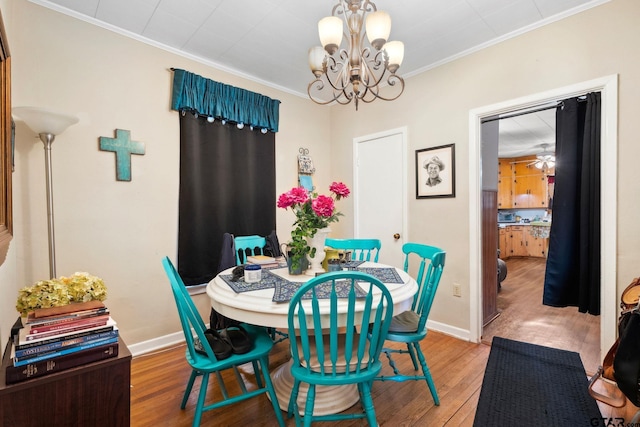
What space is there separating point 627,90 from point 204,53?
10.4 ft

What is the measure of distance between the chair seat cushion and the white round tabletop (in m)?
0.24

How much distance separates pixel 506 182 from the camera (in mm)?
7527

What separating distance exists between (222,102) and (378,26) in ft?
5.68

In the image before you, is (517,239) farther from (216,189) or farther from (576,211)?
(216,189)

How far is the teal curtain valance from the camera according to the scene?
2.64 meters

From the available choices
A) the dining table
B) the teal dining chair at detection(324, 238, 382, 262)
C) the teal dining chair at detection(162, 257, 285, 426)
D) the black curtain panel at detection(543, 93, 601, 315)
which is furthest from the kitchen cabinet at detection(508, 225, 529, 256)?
the teal dining chair at detection(162, 257, 285, 426)

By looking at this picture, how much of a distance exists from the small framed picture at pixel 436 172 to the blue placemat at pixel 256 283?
5.96ft

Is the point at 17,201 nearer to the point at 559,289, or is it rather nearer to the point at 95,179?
the point at 95,179

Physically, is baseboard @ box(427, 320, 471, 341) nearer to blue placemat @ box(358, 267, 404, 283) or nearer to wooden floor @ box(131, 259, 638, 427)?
wooden floor @ box(131, 259, 638, 427)

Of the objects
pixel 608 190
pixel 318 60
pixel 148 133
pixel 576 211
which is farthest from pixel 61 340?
pixel 576 211

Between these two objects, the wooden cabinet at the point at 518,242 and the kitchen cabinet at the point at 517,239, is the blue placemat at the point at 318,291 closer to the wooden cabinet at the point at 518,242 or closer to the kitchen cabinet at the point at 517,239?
the wooden cabinet at the point at 518,242

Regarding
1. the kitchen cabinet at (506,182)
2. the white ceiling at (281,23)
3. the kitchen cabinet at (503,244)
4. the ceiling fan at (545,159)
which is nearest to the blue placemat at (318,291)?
the white ceiling at (281,23)

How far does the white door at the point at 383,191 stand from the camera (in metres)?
3.23

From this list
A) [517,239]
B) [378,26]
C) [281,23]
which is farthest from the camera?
[517,239]
